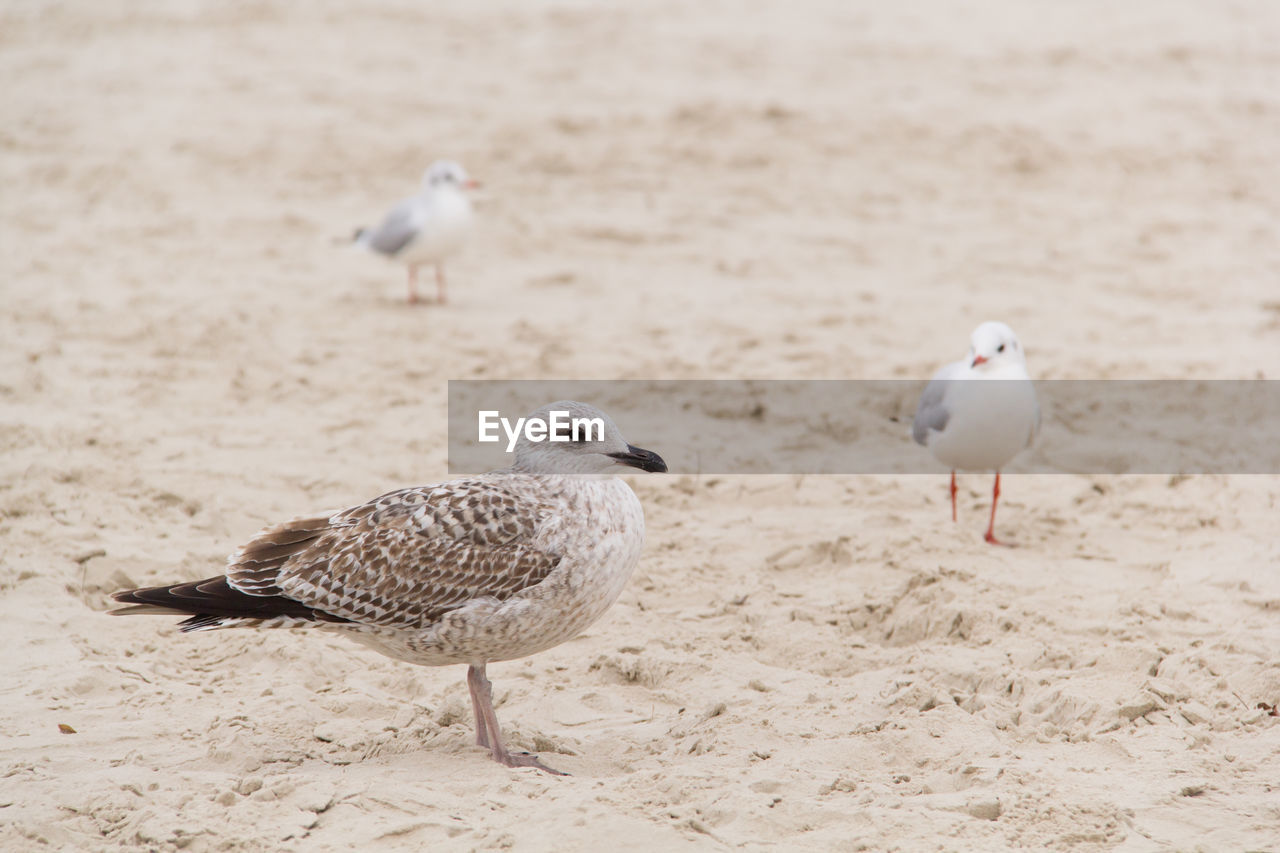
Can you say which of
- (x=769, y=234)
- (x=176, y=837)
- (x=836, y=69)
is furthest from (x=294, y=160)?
(x=176, y=837)

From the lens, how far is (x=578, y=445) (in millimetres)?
3926

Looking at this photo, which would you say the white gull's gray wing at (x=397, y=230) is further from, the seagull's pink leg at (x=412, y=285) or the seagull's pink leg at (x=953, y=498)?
the seagull's pink leg at (x=953, y=498)

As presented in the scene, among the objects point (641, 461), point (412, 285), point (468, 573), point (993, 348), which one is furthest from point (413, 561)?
point (412, 285)

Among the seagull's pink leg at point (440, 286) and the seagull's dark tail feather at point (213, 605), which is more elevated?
→ the seagull's pink leg at point (440, 286)

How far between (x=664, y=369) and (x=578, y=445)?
10.9ft

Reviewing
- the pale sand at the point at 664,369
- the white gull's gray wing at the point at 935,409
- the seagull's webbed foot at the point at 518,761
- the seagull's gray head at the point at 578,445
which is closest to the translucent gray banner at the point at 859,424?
the pale sand at the point at 664,369

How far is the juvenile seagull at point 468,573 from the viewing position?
3.76 meters

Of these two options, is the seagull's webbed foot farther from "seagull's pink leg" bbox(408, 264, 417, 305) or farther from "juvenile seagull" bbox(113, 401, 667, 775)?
"seagull's pink leg" bbox(408, 264, 417, 305)

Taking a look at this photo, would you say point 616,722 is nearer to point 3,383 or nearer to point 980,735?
point 980,735

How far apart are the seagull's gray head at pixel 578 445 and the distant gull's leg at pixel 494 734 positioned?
2.02 feet

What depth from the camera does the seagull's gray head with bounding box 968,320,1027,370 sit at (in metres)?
5.47

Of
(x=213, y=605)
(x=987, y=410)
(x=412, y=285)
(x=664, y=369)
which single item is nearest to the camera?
(x=213, y=605)

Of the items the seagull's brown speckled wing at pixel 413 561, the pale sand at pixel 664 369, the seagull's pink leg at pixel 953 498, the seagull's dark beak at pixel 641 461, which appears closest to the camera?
the pale sand at pixel 664 369

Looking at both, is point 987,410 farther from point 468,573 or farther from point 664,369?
point 468,573
